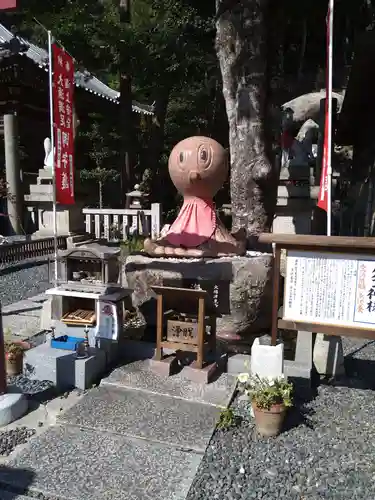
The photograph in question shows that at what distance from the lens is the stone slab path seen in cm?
296

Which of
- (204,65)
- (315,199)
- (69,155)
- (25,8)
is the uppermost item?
(25,8)

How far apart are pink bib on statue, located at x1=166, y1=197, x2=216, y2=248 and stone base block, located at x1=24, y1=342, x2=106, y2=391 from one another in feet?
7.05

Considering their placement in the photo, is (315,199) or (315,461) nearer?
(315,461)

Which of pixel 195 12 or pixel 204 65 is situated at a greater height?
pixel 195 12

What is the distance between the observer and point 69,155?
26.3 ft

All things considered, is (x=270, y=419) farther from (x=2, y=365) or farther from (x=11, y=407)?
(x=2, y=365)

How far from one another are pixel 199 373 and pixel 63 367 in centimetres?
138

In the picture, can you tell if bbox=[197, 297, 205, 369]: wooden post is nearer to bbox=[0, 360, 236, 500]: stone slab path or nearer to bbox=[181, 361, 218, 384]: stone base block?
bbox=[181, 361, 218, 384]: stone base block

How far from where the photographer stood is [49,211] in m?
12.0

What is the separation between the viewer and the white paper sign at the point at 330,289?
3.73 metres

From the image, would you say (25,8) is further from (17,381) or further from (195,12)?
(17,381)

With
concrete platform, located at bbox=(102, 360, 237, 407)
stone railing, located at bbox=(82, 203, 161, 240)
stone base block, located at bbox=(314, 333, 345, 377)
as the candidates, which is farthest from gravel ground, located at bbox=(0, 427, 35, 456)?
stone railing, located at bbox=(82, 203, 161, 240)

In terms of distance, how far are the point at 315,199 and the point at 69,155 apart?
17.4ft

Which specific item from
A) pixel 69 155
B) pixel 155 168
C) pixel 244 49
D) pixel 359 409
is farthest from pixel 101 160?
pixel 359 409
